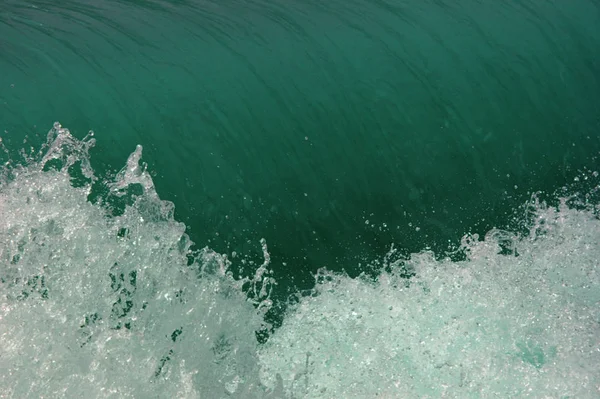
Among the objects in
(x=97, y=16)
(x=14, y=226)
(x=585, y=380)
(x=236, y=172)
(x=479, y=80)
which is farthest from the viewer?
(x=97, y=16)

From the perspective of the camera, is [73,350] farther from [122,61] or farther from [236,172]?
[122,61]

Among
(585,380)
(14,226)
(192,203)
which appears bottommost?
(14,226)

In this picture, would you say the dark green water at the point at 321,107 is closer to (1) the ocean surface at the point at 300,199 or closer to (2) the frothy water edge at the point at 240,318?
(1) the ocean surface at the point at 300,199

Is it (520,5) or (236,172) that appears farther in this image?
(520,5)

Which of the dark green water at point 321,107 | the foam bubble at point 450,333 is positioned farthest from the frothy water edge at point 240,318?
the dark green water at point 321,107

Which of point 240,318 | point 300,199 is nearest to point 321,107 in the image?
point 300,199

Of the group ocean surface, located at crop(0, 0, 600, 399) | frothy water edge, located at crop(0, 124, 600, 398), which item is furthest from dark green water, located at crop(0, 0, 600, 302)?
frothy water edge, located at crop(0, 124, 600, 398)

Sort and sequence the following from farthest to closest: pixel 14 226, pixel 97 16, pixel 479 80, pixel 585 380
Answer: pixel 97 16 → pixel 479 80 → pixel 14 226 → pixel 585 380

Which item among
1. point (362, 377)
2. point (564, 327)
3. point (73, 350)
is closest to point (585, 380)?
point (564, 327)

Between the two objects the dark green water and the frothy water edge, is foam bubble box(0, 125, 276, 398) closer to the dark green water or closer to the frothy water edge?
the frothy water edge
